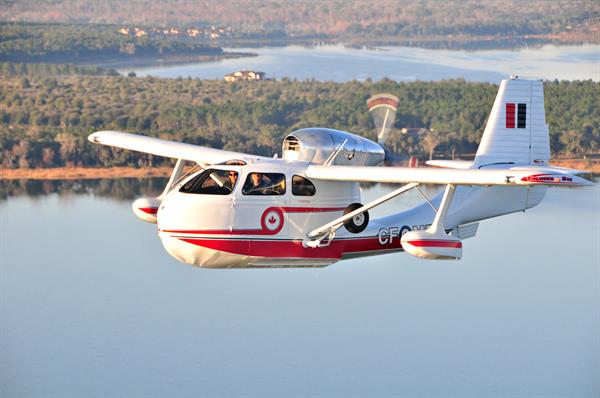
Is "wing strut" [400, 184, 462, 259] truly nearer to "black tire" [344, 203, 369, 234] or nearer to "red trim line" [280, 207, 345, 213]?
"black tire" [344, 203, 369, 234]

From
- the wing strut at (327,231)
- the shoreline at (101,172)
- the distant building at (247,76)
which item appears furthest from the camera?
the distant building at (247,76)

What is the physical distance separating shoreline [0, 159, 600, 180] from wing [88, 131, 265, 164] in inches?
1822

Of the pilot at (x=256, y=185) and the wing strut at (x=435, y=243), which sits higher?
the pilot at (x=256, y=185)

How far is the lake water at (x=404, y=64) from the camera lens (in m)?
126

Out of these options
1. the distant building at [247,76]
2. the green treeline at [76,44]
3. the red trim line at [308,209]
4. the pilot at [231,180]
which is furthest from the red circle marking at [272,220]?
the green treeline at [76,44]

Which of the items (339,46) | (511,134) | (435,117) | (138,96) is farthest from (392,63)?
(511,134)

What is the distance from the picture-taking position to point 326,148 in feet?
99.3

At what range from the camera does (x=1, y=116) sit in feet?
382

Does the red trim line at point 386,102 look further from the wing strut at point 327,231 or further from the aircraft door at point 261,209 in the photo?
the aircraft door at point 261,209

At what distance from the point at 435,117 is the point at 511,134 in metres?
69.2

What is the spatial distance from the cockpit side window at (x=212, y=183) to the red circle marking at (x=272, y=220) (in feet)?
3.49

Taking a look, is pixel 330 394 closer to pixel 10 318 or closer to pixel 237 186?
pixel 10 318

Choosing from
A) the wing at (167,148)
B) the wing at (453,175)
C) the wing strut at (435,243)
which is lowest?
the wing strut at (435,243)

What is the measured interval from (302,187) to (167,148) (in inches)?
294
